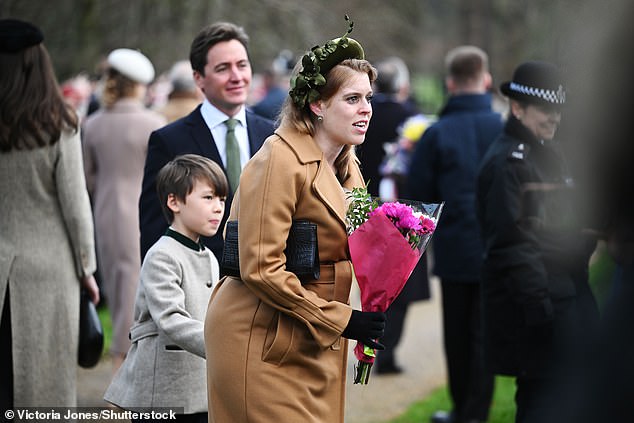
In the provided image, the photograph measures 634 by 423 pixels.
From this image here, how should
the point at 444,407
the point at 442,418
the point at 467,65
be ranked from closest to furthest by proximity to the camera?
the point at 442,418 → the point at 467,65 → the point at 444,407

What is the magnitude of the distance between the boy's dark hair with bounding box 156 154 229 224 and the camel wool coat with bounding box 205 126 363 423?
2.55 ft

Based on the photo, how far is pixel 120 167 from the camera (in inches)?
308

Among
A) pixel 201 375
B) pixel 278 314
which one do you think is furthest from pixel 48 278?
pixel 278 314

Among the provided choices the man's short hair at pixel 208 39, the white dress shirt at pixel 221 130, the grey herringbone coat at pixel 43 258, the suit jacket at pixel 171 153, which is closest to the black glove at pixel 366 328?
the suit jacket at pixel 171 153

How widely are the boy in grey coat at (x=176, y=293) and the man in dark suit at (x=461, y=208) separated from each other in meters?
3.03

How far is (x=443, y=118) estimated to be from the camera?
7570 millimetres

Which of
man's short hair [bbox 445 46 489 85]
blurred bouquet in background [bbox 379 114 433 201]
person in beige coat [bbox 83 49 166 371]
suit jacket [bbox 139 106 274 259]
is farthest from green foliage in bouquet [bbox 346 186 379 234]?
blurred bouquet in background [bbox 379 114 433 201]

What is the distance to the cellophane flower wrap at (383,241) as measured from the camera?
3539 mm

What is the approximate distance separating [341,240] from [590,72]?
7.32ft

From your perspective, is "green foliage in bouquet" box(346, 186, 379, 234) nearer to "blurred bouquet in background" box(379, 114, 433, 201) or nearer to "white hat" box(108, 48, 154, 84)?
"white hat" box(108, 48, 154, 84)

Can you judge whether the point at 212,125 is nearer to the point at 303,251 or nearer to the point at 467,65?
the point at 303,251

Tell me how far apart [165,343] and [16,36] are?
1903mm

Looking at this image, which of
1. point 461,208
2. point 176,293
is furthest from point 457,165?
point 176,293

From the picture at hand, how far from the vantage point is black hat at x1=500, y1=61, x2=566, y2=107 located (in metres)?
5.54
